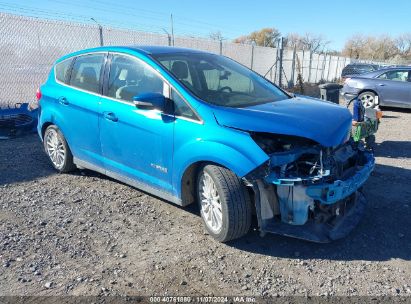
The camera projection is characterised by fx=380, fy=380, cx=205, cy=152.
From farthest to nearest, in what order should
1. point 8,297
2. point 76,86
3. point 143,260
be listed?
point 76,86 → point 143,260 → point 8,297

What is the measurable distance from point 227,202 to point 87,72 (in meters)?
2.65

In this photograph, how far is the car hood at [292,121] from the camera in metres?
3.25

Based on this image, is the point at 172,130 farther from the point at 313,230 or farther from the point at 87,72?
the point at 87,72

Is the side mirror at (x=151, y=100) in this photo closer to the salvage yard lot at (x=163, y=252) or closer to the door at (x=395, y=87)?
the salvage yard lot at (x=163, y=252)

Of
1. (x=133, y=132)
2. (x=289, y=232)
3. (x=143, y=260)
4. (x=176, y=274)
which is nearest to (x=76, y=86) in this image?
(x=133, y=132)

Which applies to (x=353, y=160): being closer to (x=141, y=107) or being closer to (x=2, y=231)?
(x=141, y=107)

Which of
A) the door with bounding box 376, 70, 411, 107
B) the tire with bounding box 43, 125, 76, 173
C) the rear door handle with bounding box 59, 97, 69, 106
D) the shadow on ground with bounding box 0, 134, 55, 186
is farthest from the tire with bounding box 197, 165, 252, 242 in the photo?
the door with bounding box 376, 70, 411, 107

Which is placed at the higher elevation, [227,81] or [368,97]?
[227,81]

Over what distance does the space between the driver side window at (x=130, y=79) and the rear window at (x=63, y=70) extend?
3.41ft

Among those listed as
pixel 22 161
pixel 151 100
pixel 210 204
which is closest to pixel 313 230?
pixel 210 204

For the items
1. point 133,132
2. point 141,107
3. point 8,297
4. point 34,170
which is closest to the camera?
point 8,297

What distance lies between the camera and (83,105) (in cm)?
462

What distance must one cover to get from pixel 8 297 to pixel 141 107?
199cm

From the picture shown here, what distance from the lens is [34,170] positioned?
18.6ft
